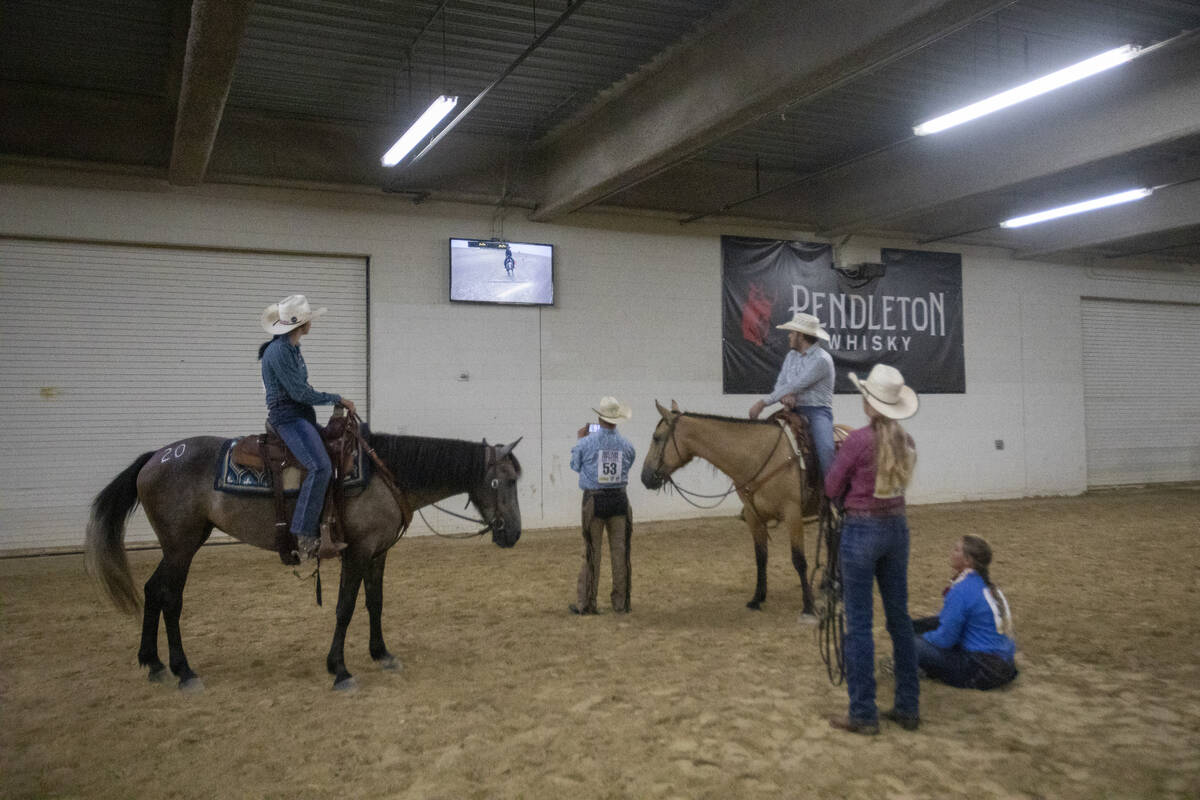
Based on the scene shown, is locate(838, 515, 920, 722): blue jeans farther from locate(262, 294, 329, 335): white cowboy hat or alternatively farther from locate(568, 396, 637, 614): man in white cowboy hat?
locate(262, 294, 329, 335): white cowboy hat

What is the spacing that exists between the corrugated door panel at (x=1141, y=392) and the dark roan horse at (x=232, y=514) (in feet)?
44.3

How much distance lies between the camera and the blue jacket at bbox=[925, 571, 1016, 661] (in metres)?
3.93

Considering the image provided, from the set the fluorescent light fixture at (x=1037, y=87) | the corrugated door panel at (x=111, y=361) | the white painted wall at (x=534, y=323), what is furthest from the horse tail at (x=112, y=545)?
the fluorescent light fixture at (x=1037, y=87)

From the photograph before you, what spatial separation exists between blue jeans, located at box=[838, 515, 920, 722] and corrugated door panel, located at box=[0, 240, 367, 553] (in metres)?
7.51

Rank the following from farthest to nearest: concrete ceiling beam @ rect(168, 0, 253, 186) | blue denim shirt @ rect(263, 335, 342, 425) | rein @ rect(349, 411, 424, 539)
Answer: concrete ceiling beam @ rect(168, 0, 253, 186) < rein @ rect(349, 411, 424, 539) < blue denim shirt @ rect(263, 335, 342, 425)

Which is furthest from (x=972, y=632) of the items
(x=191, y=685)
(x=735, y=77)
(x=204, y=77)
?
(x=204, y=77)

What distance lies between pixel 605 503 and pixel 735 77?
160 inches

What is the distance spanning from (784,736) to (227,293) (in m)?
8.11

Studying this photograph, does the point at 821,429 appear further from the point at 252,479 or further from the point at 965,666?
the point at 252,479

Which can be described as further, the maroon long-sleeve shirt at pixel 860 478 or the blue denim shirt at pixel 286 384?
the blue denim shirt at pixel 286 384

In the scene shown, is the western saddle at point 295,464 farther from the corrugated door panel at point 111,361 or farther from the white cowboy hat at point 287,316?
the corrugated door panel at point 111,361

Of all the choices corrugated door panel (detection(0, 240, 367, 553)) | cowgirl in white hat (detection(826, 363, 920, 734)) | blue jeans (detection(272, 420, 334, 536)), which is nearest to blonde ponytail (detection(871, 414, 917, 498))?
cowgirl in white hat (detection(826, 363, 920, 734))

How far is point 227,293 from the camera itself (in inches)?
361

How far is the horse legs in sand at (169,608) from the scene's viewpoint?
14.5 feet
